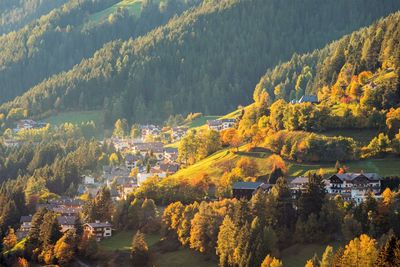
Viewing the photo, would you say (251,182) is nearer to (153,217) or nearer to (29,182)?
(153,217)

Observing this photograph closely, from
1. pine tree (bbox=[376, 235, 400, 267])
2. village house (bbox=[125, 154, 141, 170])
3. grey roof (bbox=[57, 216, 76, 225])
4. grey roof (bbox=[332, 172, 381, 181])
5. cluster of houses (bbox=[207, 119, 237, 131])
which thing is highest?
cluster of houses (bbox=[207, 119, 237, 131])

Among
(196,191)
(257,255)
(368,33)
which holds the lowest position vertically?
(257,255)

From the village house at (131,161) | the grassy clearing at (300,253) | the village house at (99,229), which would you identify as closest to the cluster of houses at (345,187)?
the grassy clearing at (300,253)

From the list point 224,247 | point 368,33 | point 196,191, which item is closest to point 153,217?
point 196,191

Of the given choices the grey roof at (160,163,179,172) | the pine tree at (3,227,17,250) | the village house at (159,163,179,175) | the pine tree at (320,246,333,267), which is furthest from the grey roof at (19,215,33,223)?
the pine tree at (320,246,333,267)

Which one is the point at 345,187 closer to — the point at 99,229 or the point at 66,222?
the point at 99,229

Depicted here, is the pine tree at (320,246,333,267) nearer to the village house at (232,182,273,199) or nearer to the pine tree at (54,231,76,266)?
the village house at (232,182,273,199)
